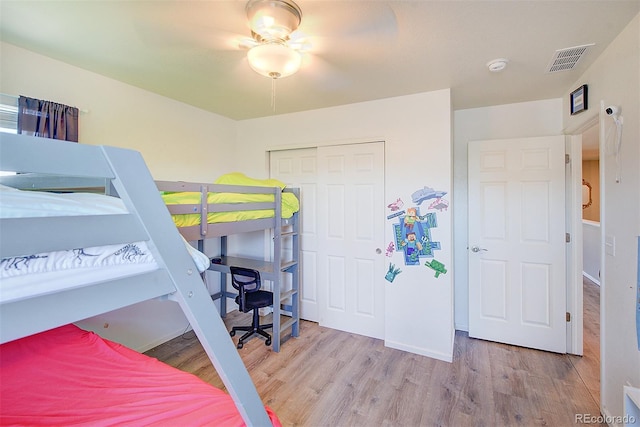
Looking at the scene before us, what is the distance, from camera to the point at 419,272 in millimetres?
2621

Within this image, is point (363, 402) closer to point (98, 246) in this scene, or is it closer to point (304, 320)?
point (304, 320)

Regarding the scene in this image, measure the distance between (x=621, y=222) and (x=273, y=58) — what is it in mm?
2225

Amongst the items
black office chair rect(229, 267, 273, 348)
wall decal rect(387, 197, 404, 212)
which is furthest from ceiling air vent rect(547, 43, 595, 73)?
black office chair rect(229, 267, 273, 348)

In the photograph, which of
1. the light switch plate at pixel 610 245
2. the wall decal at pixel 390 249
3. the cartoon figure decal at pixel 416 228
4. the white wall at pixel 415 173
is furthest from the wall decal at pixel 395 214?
the light switch plate at pixel 610 245

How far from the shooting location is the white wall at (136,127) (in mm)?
1926

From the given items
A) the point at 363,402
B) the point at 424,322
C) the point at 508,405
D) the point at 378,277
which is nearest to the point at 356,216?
the point at 378,277

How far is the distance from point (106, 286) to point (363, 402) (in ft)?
6.35

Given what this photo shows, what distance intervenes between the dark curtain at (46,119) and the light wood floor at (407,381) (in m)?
1.98

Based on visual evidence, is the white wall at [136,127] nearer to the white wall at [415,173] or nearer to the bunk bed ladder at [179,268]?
the white wall at [415,173]

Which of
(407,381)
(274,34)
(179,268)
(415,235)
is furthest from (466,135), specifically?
(179,268)

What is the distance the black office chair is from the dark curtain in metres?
1.63

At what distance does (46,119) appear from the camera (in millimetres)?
1877

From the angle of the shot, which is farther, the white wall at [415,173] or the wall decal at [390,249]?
the wall decal at [390,249]

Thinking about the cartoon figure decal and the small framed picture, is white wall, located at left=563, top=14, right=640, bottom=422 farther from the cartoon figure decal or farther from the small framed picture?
the cartoon figure decal
